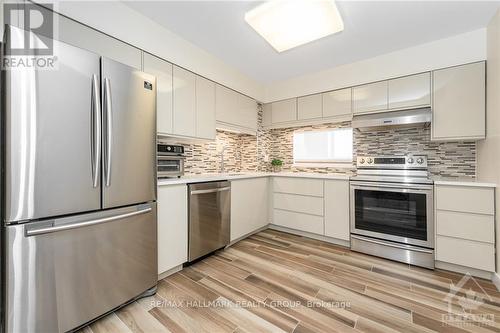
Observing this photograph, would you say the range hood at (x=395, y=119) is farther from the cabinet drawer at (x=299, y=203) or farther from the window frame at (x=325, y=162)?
the cabinet drawer at (x=299, y=203)

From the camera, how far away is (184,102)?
2408 mm

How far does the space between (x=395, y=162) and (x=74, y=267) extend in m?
3.20

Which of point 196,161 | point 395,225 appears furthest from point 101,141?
point 395,225

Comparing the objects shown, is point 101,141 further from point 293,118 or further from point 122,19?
A: point 293,118

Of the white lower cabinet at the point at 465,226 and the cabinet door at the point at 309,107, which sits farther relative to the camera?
the cabinet door at the point at 309,107

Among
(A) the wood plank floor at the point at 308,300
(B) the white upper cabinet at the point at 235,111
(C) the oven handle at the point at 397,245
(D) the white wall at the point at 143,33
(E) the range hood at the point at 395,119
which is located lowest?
(A) the wood plank floor at the point at 308,300

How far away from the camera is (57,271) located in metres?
1.22

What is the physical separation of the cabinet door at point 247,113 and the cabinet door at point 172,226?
1.61 metres

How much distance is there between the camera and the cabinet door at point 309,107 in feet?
10.4

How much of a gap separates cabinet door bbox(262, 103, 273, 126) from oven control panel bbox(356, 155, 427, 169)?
164 centimetres

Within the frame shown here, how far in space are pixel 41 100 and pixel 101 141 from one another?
348mm

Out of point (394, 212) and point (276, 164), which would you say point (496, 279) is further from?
point (276, 164)

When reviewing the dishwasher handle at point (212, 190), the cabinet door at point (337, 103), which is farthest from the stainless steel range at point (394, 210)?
the dishwasher handle at point (212, 190)

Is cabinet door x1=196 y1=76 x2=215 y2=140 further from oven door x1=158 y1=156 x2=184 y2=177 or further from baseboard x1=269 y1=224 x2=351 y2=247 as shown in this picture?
baseboard x1=269 y1=224 x2=351 y2=247
